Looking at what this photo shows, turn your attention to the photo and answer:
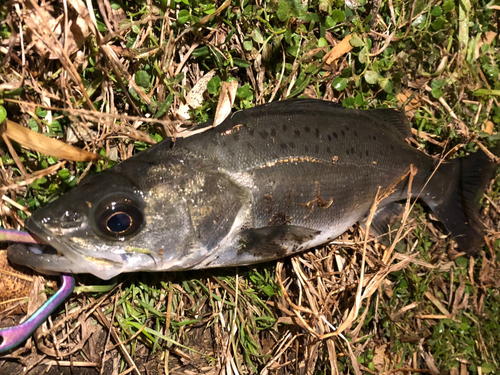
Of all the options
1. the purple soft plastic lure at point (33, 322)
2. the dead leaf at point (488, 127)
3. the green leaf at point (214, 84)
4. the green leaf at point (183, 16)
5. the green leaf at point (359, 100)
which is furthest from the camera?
the dead leaf at point (488, 127)

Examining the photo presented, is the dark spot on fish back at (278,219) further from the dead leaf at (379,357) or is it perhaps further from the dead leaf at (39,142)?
the dead leaf at (379,357)

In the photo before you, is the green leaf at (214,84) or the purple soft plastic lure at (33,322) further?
the green leaf at (214,84)

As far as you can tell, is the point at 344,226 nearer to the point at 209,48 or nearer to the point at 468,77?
the point at 209,48

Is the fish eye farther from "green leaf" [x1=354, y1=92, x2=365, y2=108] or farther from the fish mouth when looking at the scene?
"green leaf" [x1=354, y1=92, x2=365, y2=108]

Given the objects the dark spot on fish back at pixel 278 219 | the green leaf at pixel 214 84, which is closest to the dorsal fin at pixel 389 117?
the green leaf at pixel 214 84

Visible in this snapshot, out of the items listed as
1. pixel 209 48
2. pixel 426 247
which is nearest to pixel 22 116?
pixel 209 48

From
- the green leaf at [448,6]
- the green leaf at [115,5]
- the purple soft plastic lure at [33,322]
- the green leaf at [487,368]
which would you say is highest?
the green leaf at [115,5]
